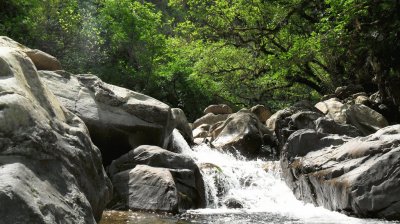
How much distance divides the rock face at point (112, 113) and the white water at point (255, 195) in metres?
1.63

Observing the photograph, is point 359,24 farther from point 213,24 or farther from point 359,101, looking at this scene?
point 213,24

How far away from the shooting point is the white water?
28.5 feet

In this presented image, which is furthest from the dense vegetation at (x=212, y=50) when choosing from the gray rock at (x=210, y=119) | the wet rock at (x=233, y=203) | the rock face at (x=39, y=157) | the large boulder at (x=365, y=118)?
the rock face at (x=39, y=157)

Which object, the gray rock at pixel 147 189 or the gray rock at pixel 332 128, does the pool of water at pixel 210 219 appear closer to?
the gray rock at pixel 147 189

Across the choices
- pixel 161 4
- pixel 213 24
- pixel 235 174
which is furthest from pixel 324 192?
pixel 161 4

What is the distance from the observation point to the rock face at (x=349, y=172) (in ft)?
26.9

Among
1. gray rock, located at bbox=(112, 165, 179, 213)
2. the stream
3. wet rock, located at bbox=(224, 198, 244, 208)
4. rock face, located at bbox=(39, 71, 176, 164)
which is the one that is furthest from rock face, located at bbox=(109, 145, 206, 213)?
rock face, located at bbox=(39, 71, 176, 164)

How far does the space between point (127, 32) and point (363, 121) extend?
43.7ft

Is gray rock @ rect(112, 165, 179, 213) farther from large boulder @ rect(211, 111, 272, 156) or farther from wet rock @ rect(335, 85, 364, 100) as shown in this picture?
wet rock @ rect(335, 85, 364, 100)

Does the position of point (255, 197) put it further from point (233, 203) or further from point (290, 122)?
point (290, 122)

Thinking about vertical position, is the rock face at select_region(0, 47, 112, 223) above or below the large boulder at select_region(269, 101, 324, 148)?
below

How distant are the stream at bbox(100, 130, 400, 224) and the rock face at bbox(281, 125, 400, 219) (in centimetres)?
24

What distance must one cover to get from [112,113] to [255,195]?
388 cm

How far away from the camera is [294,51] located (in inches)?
712
